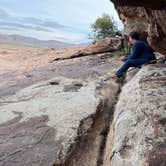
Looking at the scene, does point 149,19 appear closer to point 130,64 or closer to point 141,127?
point 130,64

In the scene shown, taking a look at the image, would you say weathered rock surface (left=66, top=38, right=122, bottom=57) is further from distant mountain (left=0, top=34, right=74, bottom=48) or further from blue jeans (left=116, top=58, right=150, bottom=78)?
distant mountain (left=0, top=34, right=74, bottom=48)

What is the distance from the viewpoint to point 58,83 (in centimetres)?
1234

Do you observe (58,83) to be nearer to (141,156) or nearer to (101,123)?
(101,123)

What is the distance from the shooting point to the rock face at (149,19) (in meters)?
6.96

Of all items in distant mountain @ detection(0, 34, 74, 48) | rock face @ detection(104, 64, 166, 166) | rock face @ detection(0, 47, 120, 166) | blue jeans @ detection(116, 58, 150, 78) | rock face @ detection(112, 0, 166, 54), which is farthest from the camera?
distant mountain @ detection(0, 34, 74, 48)

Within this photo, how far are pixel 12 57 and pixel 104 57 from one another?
760cm

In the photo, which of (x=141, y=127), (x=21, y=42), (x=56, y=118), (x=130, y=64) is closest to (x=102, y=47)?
(x=130, y=64)

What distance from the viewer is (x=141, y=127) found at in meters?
7.17

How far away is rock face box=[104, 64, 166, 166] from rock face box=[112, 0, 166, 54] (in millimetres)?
1418

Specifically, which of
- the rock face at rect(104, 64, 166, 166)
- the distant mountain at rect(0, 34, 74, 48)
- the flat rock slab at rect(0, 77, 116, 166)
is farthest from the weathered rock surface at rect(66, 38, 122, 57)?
the distant mountain at rect(0, 34, 74, 48)

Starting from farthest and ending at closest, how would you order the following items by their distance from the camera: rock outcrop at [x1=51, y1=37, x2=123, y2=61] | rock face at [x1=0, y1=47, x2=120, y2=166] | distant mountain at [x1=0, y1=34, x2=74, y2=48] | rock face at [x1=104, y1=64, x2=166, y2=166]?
distant mountain at [x1=0, y1=34, x2=74, y2=48] → rock outcrop at [x1=51, y1=37, x2=123, y2=61] → rock face at [x1=0, y1=47, x2=120, y2=166] → rock face at [x1=104, y1=64, x2=166, y2=166]

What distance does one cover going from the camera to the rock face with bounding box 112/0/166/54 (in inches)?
274

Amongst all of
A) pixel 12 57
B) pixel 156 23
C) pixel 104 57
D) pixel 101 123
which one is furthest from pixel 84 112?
pixel 12 57

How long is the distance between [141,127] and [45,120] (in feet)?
9.28
